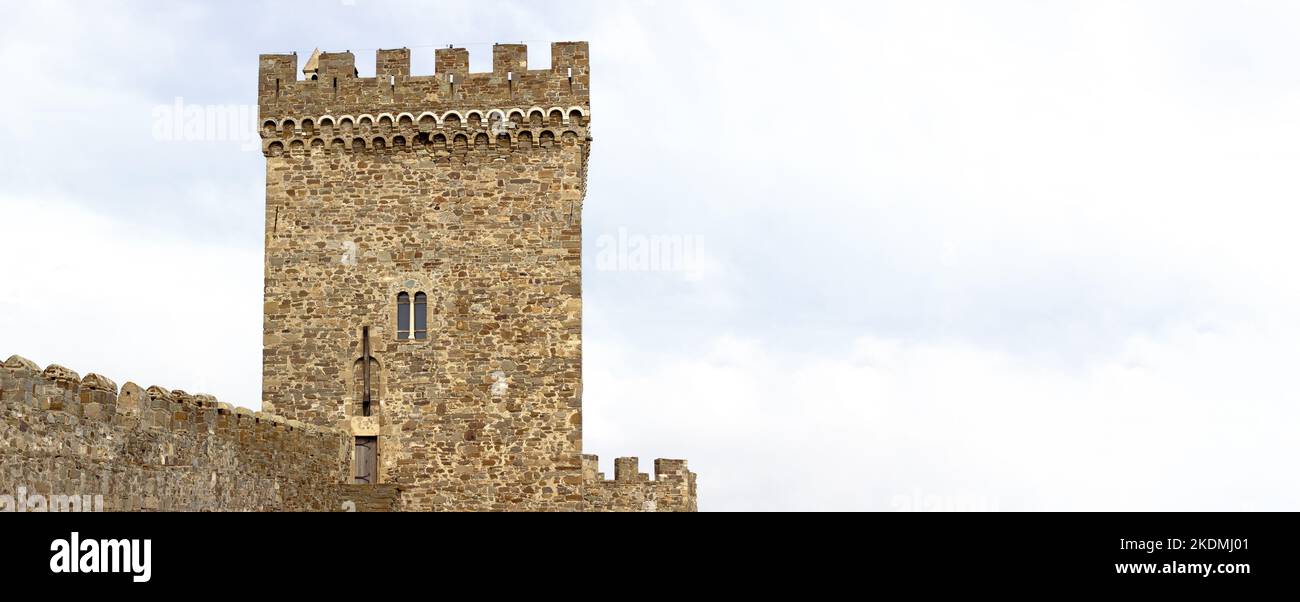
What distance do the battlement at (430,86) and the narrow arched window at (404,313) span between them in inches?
117

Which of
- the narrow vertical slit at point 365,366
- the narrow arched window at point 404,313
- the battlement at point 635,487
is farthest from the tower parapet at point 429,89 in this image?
the battlement at point 635,487

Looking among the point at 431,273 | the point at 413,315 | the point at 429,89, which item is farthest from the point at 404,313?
the point at 429,89

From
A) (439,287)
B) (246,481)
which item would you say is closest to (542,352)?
(439,287)

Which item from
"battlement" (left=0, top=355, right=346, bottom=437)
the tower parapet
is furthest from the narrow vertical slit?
"battlement" (left=0, top=355, right=346, bottom=437)

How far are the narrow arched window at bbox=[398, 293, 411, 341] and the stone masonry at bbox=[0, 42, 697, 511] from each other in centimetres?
2

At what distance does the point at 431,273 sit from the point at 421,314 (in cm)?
67

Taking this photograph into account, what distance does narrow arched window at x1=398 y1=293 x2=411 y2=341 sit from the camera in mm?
23453

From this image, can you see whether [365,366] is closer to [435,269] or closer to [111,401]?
[435,269]

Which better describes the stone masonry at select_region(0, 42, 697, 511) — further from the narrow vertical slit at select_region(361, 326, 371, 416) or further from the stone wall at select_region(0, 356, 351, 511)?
the stone wall at select_region(0, 356, 351, 511)

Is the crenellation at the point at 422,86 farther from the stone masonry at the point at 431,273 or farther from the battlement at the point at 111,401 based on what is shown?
the battlement at the point at 111,401

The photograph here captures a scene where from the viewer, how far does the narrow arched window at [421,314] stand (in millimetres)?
23438

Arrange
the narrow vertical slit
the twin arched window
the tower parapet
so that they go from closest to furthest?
the narrow vertical slit, the twin arched window, the tower parapet
